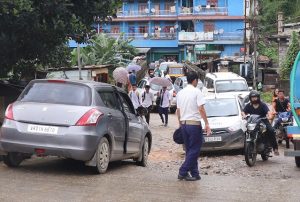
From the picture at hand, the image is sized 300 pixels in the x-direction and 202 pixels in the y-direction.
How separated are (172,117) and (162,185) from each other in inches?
747

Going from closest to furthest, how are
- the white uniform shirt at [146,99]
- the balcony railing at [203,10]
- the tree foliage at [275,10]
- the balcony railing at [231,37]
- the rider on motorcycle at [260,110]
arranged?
the rider on motorcycle at [260,110] < the white uniform shirt at [146,99] < the tree foliage at [275,10] < the balcony railing at [231,37] < the balcony railing at [203,10]

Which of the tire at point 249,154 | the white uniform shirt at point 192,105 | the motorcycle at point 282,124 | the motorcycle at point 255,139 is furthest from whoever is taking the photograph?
the motorcycle at point 282,124

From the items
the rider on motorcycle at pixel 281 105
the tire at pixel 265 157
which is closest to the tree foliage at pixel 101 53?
the rider on motorcycle at pixel 281 105

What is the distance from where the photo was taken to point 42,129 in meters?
8.30

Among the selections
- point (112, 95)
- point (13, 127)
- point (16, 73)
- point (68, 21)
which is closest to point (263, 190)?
point (112, 95)

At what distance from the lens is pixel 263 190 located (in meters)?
7.72

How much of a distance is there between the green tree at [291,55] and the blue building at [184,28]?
29252 mm

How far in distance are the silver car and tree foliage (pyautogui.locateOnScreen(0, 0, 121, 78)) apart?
5.11ft

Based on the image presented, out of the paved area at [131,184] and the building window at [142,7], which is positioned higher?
the building window at [142,7]

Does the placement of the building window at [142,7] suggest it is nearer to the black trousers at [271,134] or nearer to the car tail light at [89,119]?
the black trousers at [271,134]

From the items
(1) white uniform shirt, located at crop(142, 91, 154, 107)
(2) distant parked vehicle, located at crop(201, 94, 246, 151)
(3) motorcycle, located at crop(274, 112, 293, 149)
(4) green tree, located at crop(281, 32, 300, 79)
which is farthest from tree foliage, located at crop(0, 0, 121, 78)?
(4) green tree, located at crop(281, 32, 300, 79)

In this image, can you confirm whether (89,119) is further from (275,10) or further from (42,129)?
(275,10)

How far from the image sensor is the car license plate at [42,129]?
8.26 m

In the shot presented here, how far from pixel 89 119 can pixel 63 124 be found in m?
0.40
